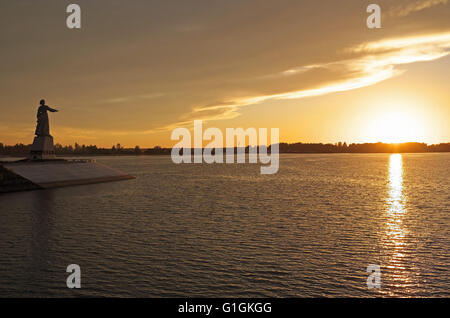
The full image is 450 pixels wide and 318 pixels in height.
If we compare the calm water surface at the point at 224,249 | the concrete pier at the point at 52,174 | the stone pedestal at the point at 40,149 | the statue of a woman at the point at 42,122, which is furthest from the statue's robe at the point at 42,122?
the calm water surface at the point at 224,249

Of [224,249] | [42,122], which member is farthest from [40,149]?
[224,249]

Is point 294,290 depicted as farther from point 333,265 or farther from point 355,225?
point 355,225

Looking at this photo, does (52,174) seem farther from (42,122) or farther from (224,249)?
(224,249)

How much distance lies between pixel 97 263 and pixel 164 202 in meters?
33.1

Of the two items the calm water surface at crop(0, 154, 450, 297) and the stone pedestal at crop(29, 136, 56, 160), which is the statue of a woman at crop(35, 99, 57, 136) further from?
the calm water surface at crop(0, 154, 450, 297)

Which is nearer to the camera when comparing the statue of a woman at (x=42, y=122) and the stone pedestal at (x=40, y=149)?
the stone pedestal at (x=40, y=149)

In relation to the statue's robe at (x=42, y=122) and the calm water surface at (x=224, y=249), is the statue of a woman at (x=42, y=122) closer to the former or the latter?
the statue's robe at (x=42, y=122)

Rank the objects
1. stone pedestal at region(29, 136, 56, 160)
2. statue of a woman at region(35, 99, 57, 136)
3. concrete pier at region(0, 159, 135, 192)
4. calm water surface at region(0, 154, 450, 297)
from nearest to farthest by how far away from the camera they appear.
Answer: calm water surface at region(0, 154, 450, 297)
concrete pier at region(0, 159, 135, 192)
stone pedestal at region(29, 136, 56, 160)
statue of a woman at region(35, 99, 57, 136)

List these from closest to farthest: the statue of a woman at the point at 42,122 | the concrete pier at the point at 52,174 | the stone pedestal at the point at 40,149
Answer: the concrete pier at the point at 52,174 → the stone pedestal at the point at 40,149 → the statue of a woman at the point at 42,122

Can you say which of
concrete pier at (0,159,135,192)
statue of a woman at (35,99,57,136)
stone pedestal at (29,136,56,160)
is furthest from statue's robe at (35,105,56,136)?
concrete pier at (0,159,135,192)
